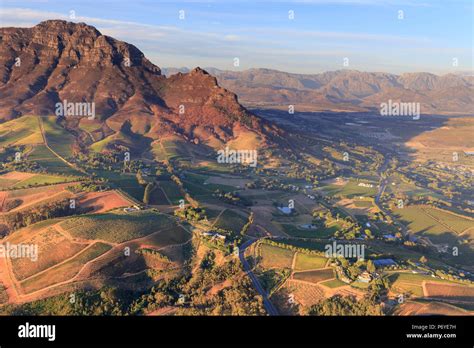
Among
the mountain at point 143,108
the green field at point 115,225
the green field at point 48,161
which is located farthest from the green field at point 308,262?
the mountain at point 143,108

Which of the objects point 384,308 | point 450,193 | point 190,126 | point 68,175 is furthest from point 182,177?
point 450,193

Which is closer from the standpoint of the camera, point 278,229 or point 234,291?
point 234,291

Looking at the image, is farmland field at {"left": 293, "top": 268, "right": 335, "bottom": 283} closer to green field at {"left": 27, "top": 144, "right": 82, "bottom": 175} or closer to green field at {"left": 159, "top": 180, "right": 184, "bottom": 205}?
green field at {"left": 159, "top": 180, "right": 184, "bottom": 205}

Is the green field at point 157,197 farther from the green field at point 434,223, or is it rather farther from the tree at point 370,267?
the green field at point 434,223

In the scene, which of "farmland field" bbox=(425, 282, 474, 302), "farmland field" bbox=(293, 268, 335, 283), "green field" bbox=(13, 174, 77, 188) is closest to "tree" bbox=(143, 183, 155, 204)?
"green field" bbox=(13, 174, 77, 188)
